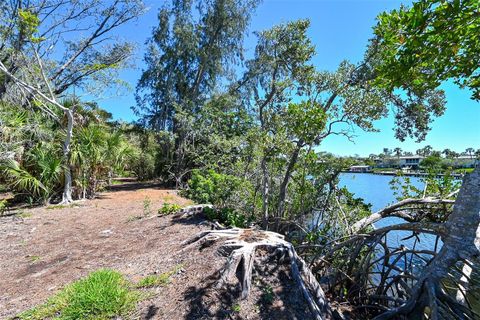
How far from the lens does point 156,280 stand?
Result: 3.19m

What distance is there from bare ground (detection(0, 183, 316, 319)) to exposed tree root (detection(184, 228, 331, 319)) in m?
0.11

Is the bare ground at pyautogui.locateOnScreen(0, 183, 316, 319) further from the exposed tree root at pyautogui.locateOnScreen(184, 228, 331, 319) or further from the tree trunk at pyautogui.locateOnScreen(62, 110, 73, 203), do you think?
the tree trunk at pyautogui.locateOnScreen(62, 110, 73, 203)

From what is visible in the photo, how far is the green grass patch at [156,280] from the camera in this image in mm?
3100

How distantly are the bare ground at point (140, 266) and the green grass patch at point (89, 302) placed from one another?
180 mm

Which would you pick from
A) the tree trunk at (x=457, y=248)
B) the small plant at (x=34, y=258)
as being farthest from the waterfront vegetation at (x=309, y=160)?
the small plant at (x=34, y=258)

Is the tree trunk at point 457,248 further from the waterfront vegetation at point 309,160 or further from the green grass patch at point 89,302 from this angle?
the green grass patch at point 89,302

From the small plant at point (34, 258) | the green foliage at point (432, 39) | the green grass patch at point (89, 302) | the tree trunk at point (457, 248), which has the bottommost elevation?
the small plant at point (34, 258)

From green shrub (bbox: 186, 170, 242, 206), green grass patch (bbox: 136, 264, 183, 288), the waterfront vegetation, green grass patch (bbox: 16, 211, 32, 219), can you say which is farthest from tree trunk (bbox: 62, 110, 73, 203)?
green grass patch (bbox: 136, 264, 183, 288)

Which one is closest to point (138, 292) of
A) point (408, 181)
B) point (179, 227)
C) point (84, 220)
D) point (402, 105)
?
point (179, 227)

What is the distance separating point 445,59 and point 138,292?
429 cm

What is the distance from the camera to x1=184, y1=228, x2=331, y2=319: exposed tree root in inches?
119

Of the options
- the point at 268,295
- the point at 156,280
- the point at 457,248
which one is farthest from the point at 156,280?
the point at 457,248

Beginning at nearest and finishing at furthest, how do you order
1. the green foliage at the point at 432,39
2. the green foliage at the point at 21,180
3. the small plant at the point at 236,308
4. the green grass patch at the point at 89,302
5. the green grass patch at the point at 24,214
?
the green foliage at the point at 432,39 < the green grass patch at the point at 89,302 < the small plant at the point at 236,308 < the green grass patch at the point at 24,214 < the green foliage at the point at 21,180

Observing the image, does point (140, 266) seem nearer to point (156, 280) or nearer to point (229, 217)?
point (156, 280)
